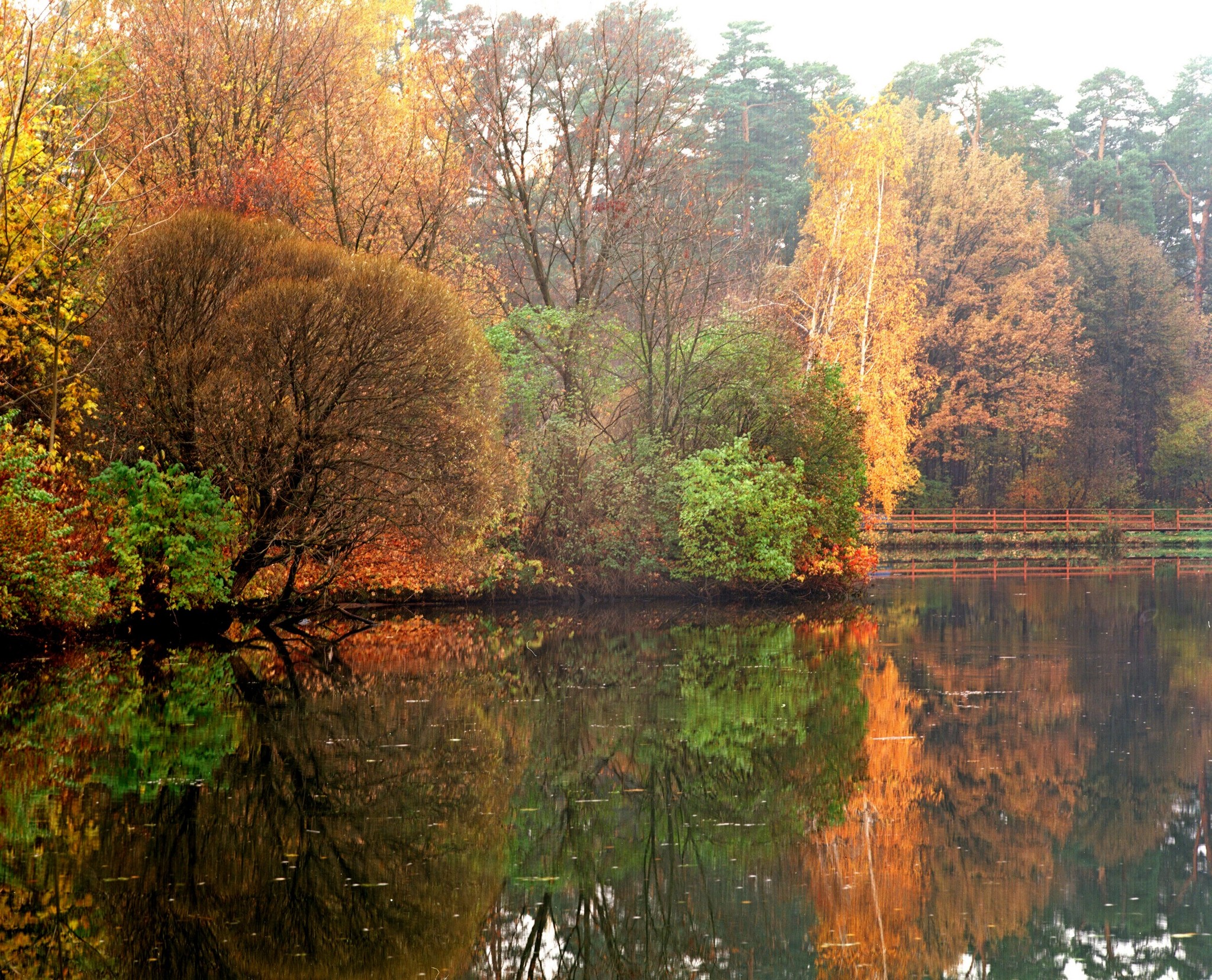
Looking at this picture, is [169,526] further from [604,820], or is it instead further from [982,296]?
[982,296]

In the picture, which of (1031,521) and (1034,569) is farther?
(1031,521)

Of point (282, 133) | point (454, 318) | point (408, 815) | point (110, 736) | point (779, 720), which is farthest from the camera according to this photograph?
point (282, 133)

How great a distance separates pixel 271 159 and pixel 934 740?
674 inches

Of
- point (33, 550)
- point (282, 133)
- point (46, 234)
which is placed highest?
point (282, 133)

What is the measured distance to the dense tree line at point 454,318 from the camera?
61.9 feet

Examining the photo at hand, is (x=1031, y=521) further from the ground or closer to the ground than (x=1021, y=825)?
further from the ground

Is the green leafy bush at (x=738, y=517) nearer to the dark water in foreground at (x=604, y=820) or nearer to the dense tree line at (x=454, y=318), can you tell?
the dense tree line at (x=454, y=318)

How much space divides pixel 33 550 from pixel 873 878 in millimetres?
11976

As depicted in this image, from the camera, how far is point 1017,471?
57.2 meters

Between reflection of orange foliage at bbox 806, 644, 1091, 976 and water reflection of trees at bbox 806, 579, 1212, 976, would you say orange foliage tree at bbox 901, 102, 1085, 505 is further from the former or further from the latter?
reflection of orange foliage at bbox 806, 644, 1091, 976

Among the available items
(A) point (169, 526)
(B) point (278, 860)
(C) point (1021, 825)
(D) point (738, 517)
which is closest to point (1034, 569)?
(D) point (738, 517)

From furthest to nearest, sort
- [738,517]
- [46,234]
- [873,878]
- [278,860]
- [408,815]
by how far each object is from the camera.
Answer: [738,517]
[46,234]
[408,815]
[278,860]
[873,878]

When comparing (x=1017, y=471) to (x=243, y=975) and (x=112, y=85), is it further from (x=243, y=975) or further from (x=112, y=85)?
(x=243, y=975)

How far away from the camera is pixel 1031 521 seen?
52344 mm
